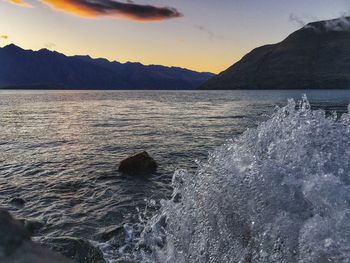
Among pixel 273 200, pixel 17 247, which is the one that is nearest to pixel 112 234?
pixel 273 200

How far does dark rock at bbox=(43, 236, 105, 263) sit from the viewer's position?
1262 centimetres

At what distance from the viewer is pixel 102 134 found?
48.4 meters

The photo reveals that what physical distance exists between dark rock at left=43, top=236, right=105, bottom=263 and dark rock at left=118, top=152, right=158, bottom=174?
1178 centimetres

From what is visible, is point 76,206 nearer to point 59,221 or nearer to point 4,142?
point 59,221

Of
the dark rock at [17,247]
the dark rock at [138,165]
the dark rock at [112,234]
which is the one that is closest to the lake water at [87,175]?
the dark rock at [112,234]

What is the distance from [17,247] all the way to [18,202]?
15057mm

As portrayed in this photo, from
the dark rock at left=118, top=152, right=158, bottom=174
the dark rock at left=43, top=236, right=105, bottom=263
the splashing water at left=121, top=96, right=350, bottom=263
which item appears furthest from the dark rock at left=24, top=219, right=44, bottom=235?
the dark rock at left=118, top=152, right=158, bottom=174

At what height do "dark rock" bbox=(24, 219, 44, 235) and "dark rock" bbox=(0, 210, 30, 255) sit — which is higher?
"dark rock" bbox=(0, 210, 30, 255)

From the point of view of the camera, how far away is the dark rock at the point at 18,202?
1861cm

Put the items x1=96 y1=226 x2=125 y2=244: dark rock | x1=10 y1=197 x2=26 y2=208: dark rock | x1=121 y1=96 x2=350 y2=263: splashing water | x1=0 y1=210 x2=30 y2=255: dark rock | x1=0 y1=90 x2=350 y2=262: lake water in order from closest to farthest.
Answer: x1=0 y1=210 x2=30 y2=255: dark rock
x1=121 y1=96 x2=350 y2=263: splashing water
x1=96 y1=226 x2=125 y2=244: dark rock
x1=0 y1=90 x2=350 y2=262: lake water
x1=10 y1=197 x2=26 y2=208: dark rock

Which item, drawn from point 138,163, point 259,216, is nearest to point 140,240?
point 259,216

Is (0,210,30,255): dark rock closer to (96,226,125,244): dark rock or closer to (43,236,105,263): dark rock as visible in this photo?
(43,236,105,263): dark rock

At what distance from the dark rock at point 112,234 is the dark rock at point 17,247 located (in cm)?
875

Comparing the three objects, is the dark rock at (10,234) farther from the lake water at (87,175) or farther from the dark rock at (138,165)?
the dark rock at (138,165)
